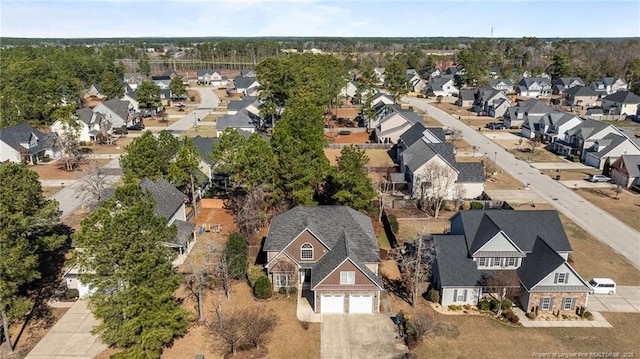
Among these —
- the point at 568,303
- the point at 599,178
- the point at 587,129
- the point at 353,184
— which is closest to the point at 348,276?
the point at 353,184

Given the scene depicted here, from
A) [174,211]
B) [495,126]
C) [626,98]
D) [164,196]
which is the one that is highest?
[626,98]

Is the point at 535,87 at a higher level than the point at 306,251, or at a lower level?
higher

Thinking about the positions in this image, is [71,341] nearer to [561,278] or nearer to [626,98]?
[561,278]

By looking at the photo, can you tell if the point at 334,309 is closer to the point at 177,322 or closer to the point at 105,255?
the point at 177,322

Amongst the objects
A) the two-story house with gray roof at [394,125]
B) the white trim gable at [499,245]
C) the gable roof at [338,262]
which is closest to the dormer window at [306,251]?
the gable roof at [338,262]

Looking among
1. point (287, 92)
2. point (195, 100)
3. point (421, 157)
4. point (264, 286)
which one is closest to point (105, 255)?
point (264, 286)
